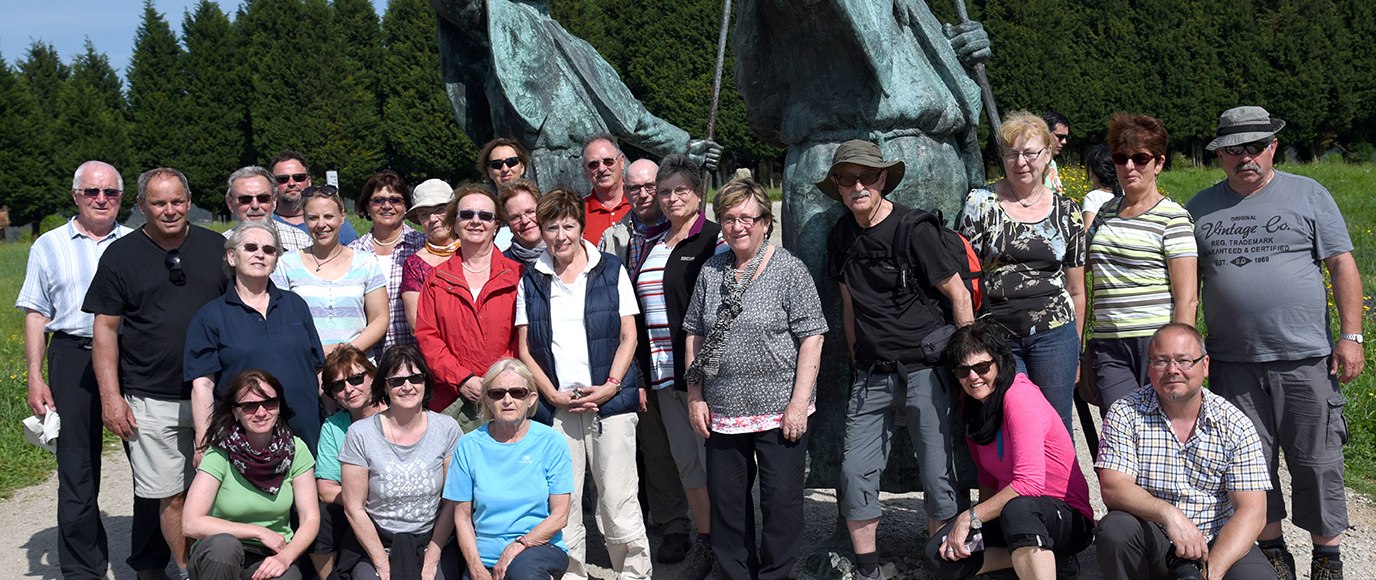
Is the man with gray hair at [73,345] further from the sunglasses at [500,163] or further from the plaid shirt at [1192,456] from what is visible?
the plaid shirt at [1192,456]

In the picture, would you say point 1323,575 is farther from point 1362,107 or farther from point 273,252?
point 1362,107

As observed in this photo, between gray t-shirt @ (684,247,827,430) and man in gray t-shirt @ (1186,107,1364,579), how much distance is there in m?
1.50

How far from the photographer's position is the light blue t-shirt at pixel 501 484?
396 centimetres

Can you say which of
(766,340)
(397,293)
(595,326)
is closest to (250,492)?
(397,293)

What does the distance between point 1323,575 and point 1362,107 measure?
23.3m

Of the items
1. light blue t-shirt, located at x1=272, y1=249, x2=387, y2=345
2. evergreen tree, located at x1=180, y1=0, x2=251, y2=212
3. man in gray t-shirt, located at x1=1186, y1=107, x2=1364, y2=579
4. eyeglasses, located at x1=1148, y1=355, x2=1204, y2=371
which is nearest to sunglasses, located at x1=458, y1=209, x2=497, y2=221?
light blue t-shirt, located at x1=272, y1=249, x2=387, y2=345

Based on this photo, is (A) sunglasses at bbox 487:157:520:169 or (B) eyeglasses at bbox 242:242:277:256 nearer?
(B) eyeglasses at bbox 242:242:277:256

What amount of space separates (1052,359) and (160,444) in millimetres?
3379

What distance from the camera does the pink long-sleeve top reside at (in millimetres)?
3857

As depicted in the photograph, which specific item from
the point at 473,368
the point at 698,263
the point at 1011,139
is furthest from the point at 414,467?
the point at 1011,139

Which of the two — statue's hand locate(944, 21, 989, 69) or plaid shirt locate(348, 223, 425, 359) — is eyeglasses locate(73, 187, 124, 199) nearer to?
plaid shirt locate(348, 223, 425, 359)

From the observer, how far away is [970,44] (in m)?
4.75

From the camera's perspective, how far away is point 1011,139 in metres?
4.12

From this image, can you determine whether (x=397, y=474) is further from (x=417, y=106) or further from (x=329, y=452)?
(x=417, y=106)
